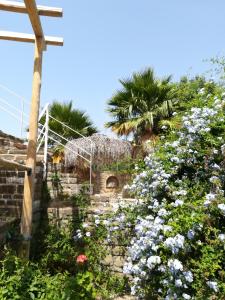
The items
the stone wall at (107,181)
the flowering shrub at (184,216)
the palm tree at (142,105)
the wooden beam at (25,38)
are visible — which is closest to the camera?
the flowering shrub at (184,216)

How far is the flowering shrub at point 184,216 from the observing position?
368 cm

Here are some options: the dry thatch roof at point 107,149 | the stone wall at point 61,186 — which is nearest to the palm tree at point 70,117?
the dry thatch roof at point 107,149

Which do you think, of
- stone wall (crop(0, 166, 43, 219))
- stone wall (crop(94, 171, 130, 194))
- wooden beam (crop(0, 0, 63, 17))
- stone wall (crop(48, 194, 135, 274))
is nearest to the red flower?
stone wall (crop(48, 194, 135, 274))

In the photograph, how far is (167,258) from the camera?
3820 mm

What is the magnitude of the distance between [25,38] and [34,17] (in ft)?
2.43

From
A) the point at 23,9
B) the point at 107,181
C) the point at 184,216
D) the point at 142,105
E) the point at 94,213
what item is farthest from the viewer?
the point at 107,181

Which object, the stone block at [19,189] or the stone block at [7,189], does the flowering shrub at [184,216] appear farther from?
the stone block at [7,189]

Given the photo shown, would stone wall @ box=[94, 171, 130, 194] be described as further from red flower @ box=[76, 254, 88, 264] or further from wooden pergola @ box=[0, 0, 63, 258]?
wooden pergola @ box=[0, 0, 63, 258]

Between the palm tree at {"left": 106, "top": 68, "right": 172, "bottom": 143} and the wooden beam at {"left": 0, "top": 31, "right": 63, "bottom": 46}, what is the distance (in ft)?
16.0

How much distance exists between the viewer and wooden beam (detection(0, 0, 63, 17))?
447 centimetres

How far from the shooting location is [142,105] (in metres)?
10.2

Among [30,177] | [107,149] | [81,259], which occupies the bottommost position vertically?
[81,259]

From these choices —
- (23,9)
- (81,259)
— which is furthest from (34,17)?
(81,259)

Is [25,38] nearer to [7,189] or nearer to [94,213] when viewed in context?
[7,189]
